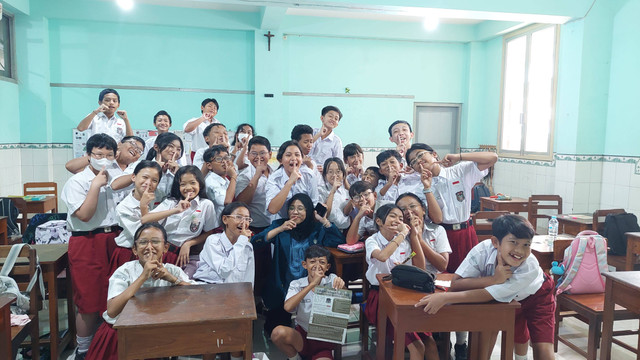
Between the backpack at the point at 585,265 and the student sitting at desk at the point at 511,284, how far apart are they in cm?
52

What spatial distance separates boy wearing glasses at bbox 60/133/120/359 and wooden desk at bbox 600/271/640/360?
3.03 meters

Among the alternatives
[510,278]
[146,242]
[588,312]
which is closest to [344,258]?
[510,278]

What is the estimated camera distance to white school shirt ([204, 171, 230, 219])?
10.3ft

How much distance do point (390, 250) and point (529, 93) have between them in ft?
18.2

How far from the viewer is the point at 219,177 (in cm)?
328

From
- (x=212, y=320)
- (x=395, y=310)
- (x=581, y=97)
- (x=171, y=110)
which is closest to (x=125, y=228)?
(x=212, y=320)

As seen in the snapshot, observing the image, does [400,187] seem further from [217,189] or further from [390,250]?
[217,189]

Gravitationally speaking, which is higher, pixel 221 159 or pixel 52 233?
pixel 221 159

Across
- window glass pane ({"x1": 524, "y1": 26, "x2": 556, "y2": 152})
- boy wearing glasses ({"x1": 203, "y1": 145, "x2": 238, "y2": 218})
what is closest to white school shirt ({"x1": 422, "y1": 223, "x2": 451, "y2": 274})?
boy wearing glasses ({"x1": 203, "y1": 145, "x2": 238, "y2": 218})

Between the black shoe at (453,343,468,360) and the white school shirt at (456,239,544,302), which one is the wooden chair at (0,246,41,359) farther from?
the black shoe at (453,343,468,360)

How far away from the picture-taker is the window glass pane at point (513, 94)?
7.02m

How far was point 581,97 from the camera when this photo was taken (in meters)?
5.64

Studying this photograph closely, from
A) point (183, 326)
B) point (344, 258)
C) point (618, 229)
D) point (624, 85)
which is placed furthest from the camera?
point (624, 85)

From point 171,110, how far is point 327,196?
449 centimetres
